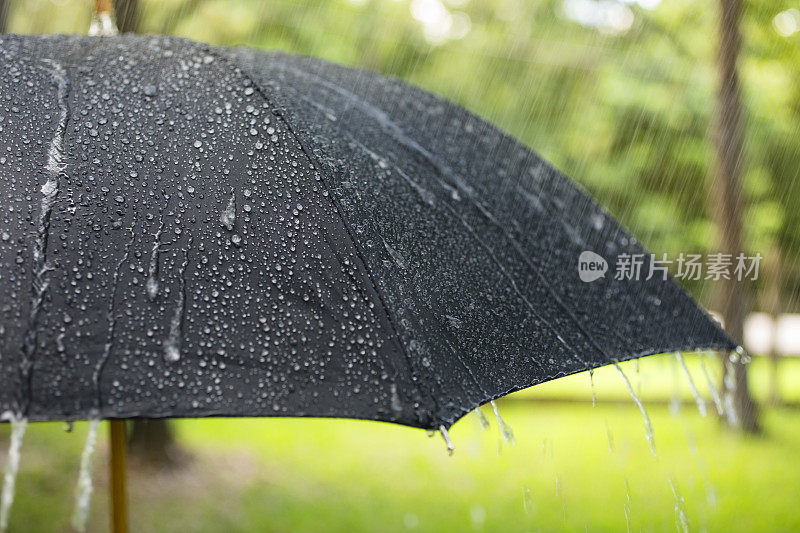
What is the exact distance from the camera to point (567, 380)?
45.2 feet

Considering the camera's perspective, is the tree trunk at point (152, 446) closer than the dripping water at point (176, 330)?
No

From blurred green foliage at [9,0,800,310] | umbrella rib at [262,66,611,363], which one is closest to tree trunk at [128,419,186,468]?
blurred green foliage at [9,0,800,310]

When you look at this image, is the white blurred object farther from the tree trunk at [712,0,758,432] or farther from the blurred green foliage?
the tree trunk at [712,0,758,432]

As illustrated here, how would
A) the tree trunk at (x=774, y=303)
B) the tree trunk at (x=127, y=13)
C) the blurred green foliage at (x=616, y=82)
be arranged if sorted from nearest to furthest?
the tree trunk at (x=127, y=13)
the blurred green foliage at (x=616, y=82)
the tree trunk at (x=774, y=303)

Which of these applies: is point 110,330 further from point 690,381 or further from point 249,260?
point 690,381

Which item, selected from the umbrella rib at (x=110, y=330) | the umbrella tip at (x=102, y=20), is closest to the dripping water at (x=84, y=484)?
the umbrella rib at (x=110, y=330)

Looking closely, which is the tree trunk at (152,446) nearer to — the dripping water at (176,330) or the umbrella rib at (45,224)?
the umbrella rib at (45,224)

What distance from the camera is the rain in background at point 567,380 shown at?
6.16 metres

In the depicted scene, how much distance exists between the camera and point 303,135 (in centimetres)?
164

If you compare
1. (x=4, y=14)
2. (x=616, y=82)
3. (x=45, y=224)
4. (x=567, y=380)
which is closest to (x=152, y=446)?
(x=4, y=14)

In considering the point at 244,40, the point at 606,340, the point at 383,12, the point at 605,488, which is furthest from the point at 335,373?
the point at 383,12

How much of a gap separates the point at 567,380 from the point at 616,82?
5.83 metres

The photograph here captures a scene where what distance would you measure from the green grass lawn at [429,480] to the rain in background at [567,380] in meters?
0.03

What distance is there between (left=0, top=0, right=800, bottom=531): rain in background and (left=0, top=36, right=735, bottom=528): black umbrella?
2.67m
